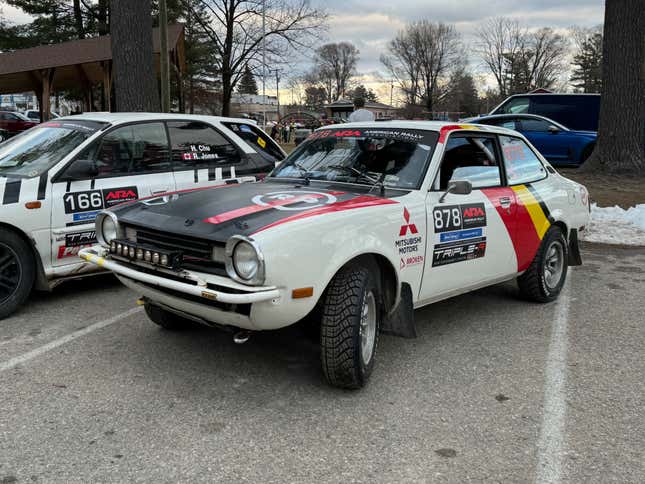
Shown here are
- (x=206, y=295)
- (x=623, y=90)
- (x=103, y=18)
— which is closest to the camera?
(x=206, y=295)

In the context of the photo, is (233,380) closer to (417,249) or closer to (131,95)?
(417,249)

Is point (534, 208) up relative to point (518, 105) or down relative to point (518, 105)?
down

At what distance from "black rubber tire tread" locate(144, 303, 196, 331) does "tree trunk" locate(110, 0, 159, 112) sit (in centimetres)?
549

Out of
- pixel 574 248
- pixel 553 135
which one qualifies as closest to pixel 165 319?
pixel 574 248

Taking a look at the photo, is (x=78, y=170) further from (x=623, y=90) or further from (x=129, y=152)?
(x=623, y=90)

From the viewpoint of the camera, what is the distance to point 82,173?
17.0ft

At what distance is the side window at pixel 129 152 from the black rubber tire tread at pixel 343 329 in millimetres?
2925

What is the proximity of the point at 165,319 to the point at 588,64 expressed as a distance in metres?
85.2

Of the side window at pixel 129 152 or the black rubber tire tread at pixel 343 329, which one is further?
the side window at pixel 129 152

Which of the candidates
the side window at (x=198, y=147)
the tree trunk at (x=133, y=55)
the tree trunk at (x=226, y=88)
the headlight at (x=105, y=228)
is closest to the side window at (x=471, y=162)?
the headlight at (x=105, y=228)

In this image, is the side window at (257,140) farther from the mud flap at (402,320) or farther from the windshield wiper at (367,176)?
the mud flap at (402,320)

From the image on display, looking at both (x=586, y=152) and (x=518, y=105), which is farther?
(x=518, y=105)

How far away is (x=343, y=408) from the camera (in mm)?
3361

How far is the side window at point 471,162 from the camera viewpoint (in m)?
4.45
